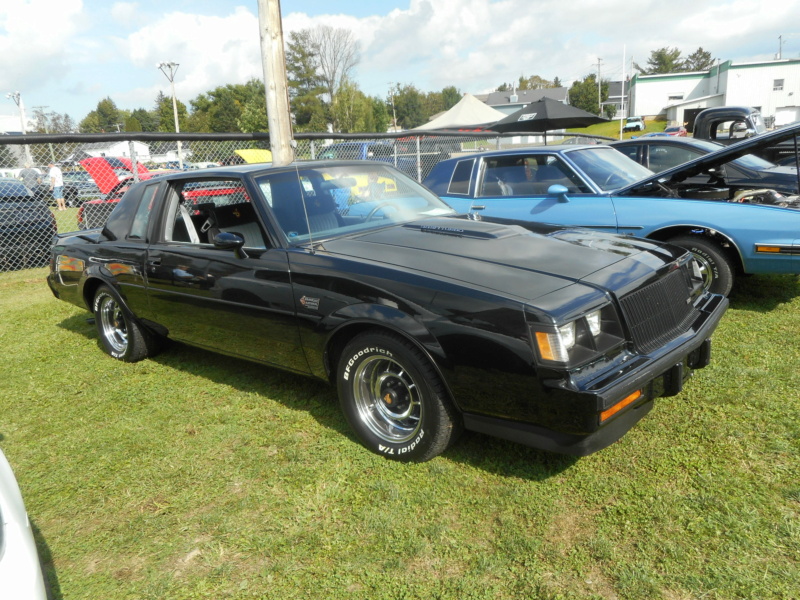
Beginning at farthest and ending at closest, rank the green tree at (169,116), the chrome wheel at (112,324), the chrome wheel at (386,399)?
the green tree at (169,116) < the chrome wheel at (112,324) < the chrome wheel at (386,399)

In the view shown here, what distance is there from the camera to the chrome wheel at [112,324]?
5.11 m

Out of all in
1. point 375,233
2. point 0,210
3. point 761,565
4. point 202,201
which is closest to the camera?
point 761,565

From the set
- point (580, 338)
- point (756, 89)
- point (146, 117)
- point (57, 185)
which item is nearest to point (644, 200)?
point (580, 338)

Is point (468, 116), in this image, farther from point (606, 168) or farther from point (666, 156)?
point (606, 168)

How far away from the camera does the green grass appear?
2342 millimetres

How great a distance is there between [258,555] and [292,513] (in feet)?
0.97

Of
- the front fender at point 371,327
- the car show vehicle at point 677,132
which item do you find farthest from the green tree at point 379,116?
the front fender at point 371,327

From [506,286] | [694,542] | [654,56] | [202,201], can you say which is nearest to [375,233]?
[506,286]

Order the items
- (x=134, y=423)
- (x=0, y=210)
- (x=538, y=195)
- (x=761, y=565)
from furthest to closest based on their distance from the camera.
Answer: (x=0, y=210)
(x=538, y=195)
(x=134, y=423)
(x=761, y=565)

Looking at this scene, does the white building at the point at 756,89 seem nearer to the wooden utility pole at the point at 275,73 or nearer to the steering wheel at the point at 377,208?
the wooden utility pole at the point at 275,73

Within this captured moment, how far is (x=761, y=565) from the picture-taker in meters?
2.26

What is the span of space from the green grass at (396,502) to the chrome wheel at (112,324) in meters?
0.93

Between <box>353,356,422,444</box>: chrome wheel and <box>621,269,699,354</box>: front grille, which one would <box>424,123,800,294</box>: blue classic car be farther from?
<box>353,356,422,444</box>: chrome wheel

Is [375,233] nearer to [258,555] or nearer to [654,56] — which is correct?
[258,555]
